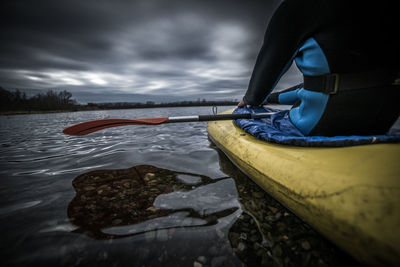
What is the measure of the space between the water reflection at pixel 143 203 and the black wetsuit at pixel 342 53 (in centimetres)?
134

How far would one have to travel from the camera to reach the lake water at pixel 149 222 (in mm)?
1051

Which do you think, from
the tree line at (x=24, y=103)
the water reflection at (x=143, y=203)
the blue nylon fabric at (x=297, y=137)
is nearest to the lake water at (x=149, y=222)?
the water reflection at (x=143, y=203)

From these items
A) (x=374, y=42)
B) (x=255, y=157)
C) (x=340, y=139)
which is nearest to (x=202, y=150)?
(x=255, y=157)

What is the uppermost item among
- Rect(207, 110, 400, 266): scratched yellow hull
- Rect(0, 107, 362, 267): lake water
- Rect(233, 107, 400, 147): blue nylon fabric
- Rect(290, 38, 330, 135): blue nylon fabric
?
Rect(290, 38, 330, 135): blue nylon fabric

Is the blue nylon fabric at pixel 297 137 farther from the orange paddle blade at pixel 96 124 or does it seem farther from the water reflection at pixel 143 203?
the orange paddle blade at pixel 96 124

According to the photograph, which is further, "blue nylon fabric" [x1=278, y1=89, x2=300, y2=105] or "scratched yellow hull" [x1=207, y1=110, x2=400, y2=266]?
"blue nylon fabric" [x1=278, y1=89, x2=300, y2=105]

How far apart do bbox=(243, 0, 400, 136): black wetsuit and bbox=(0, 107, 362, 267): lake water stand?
1080mm

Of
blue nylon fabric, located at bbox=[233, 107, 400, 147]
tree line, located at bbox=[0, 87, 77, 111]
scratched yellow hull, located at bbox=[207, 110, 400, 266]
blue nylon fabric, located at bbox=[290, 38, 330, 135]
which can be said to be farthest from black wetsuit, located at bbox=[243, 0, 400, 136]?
tree line, located at bbox=[0, 87, 77, 111]

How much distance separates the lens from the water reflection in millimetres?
1336

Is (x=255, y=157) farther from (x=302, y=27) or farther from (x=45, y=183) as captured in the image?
→ (x=45, y=183)

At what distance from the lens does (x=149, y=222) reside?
1.37 metres

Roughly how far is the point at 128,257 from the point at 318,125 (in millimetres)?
2081

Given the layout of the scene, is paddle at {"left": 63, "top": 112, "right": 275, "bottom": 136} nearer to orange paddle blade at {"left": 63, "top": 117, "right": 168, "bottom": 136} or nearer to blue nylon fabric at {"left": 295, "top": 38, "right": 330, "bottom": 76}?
orange paddle blade at {"left": 63, "top": 117, "right": 168, "bottom": 136}

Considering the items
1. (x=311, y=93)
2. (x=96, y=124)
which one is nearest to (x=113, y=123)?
(x=96, y=124)
